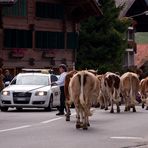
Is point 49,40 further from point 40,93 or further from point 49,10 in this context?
point 40,93

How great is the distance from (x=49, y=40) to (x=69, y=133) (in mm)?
36028

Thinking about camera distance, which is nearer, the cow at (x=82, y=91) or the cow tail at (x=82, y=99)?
the cow tail at (x=82, y=99)

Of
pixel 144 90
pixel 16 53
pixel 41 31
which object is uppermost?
pixel 41 31

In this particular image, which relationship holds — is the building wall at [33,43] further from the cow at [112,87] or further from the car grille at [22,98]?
the cow at [112,87]

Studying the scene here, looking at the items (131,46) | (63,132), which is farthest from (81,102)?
(131,46)

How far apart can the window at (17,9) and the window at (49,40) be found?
6.67 feet

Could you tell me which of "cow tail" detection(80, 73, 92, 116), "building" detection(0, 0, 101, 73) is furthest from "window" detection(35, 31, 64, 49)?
"cow tail" detection(80, 73, 92, 116)

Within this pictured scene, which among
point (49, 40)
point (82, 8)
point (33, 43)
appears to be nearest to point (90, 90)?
point (33, 43)

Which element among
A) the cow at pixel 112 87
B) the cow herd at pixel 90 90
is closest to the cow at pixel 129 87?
the cow herd at pixel 90 90

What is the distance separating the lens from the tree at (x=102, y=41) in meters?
57.3

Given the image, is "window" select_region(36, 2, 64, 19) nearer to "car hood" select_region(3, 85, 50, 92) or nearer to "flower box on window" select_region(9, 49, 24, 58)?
"flower box on window" select_region(9, 49, 24, 58)

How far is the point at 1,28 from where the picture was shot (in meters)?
49.9

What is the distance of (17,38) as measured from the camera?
169 feet

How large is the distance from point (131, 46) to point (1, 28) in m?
24.4
